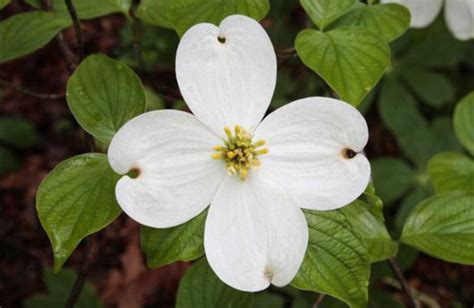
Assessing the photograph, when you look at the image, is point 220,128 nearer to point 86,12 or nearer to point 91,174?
point 91,174

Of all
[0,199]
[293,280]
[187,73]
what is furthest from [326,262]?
[0,199]

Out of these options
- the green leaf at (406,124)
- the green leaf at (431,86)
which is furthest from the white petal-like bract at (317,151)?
the green leaf at (431,86)

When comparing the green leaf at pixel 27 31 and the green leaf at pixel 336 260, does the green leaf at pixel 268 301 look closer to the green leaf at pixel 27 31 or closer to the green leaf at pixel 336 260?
the green leaf at pixel 336 260

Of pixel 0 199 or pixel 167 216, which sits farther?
pixel 0 199

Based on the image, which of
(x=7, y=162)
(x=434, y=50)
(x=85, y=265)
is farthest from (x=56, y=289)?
(x=434, y=50)

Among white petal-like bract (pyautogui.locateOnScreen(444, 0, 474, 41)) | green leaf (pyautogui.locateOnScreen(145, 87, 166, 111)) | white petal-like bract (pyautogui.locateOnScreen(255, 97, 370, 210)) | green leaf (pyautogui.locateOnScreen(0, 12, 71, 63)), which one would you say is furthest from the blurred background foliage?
white petal-like bract (pyautogui.locateOnScreen(255, 97, 370, 210))

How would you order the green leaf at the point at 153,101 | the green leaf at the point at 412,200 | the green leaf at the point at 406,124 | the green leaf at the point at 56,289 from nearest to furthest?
the green leaf at the point at 153,101, the green leaf at the point at 56,289, the green leaf at the point at 412,200, the green leaf at the point at 406,124
